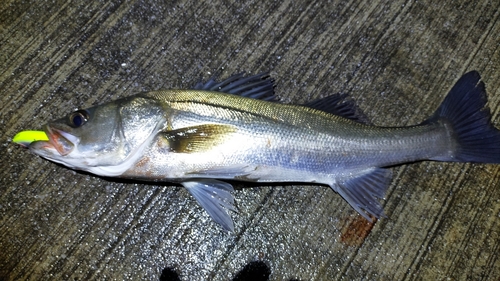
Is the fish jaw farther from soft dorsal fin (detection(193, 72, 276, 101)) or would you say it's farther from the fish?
soft dorsal fin (detection(193, 72, 276, 101))

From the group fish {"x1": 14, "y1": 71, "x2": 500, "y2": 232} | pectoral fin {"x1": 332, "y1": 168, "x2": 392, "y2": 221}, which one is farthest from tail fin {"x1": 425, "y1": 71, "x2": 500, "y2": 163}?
pectoral fin {"x1": 332, "y1": 168, "x2": 392, "y2": 221}

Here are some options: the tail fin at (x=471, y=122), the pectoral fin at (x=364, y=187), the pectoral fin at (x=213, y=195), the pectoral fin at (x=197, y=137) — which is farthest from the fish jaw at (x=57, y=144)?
the tail fin at (x=471, y=122)

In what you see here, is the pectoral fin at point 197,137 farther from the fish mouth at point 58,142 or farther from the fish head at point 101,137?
the fish mouth at point 58,142

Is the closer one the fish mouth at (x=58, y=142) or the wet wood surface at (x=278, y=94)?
the fish mouth at (x=58, y=142)

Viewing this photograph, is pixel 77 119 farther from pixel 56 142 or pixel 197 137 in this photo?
pixel 197 137

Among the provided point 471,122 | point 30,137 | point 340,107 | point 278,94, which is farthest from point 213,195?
point 471,122

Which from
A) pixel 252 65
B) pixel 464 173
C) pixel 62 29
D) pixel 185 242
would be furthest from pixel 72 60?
pixel 464 173

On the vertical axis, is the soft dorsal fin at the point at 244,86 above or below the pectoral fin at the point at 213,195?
above

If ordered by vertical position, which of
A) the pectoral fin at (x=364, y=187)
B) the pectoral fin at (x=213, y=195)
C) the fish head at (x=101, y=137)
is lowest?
the pectoral fin at (x=364, y=187)
